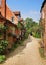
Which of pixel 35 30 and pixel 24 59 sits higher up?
pixel 35 30

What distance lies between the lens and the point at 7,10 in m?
41.9

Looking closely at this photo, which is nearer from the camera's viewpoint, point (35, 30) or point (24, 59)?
point (24, 59)

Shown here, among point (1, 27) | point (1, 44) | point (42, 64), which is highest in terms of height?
point (1, 27)

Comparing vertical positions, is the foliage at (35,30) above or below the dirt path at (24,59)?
above

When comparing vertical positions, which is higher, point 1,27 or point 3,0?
point 3,0

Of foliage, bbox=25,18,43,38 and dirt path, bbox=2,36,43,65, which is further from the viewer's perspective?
foliage, bbox=25,18,43,38

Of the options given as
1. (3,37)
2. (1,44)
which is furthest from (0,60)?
(3,37)

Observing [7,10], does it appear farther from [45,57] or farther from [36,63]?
[36,63]

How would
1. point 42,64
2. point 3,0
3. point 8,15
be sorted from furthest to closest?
point 8,15, point 3,0, point 42,64

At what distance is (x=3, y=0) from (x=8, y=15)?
4.27 metres

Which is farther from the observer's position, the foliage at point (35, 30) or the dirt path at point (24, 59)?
the foliage at point (35, 30)

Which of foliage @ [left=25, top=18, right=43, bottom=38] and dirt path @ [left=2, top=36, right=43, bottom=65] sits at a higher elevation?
foliage @ [left=25, top=18, right=43, bottom=38]

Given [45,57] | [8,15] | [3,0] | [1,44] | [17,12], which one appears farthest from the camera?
[17,12]

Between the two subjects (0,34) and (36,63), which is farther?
(0,34)
